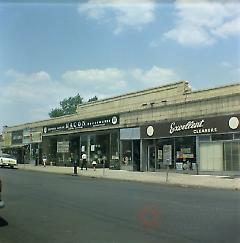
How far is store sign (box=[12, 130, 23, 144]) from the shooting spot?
65.4 meters

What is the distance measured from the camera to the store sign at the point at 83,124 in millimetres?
41906

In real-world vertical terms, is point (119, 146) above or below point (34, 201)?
above

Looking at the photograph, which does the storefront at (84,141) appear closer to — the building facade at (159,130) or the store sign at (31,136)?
the building facade at (159,130)

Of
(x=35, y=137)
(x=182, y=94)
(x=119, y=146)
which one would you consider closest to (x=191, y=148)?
(x=182, y=94)

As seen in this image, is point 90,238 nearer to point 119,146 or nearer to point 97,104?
point 119,146

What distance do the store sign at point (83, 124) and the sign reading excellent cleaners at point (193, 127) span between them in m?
5.08

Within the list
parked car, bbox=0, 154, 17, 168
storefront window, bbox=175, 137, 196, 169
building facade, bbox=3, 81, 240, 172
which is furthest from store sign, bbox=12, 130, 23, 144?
storefront window, bbox=175, 137, 196, 169

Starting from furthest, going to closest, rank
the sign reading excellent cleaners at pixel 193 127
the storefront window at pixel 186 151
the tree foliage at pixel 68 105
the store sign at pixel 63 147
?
the tree foliage at pixel 68 105 → the store sign at pixel 63 147 → the storefront window at pixel 186 151 → the sign reading excellent cleaners at pixel 193 127

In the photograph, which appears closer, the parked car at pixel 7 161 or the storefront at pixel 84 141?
the storefront at pixel 84 141

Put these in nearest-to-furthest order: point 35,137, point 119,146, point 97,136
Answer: point 119,146 < point 97,136 < point 35,137

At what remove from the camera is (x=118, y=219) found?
1130 cm

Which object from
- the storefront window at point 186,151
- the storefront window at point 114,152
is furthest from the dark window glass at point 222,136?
the storefront window at point 114,152

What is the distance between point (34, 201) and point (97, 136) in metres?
29.8

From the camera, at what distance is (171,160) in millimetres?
34500
